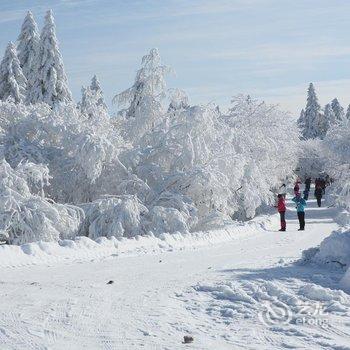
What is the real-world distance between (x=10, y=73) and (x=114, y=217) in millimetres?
26018

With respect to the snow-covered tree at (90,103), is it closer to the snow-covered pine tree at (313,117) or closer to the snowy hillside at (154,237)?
the snowy hillside at (154,237)

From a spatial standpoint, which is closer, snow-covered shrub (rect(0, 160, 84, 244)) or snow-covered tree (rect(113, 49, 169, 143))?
snow-covered shrub (rect(0, 160, 84, 244))

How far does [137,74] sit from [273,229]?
9359 millimetres

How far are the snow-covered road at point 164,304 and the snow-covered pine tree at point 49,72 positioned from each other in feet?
98.2

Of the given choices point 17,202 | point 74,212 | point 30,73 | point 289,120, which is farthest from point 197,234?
point 30,73

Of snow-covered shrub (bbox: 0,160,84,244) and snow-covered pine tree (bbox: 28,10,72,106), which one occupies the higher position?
snow-covered pine tree (bbox: 28,10,72,106)

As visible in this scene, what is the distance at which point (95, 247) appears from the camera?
11.4m

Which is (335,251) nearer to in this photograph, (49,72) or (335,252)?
(335,252)

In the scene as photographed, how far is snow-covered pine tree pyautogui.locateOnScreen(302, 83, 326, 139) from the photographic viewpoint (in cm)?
8368

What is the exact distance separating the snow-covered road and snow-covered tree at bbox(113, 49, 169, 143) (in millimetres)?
12213

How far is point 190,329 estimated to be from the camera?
6203mm
